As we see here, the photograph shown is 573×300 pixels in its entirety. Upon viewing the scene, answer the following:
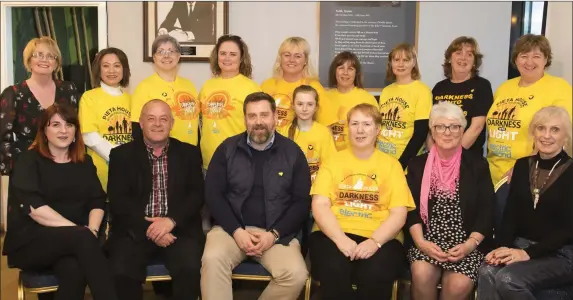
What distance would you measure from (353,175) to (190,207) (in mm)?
930

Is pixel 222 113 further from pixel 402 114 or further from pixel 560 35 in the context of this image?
pixel 560 35

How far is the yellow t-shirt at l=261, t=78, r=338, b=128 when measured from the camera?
11.2ft

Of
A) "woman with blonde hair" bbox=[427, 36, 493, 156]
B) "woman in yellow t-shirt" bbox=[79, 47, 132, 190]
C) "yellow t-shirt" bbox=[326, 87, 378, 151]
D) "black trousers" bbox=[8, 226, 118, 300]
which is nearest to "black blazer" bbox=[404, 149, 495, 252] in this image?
"woman with blonde hair" bbox=[427, 36, 493, 156]

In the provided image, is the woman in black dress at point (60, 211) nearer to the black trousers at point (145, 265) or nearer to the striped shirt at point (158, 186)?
the black trousers at point (145, 265)

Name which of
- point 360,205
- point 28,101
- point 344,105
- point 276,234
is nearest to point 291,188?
point 276,234

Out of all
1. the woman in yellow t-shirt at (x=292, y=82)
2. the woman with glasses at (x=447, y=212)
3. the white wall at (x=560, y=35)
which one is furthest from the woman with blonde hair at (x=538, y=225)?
the woman in yellow t-shirt at (x=292, y=82)

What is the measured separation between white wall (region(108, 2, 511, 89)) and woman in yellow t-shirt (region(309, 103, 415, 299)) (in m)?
1.73

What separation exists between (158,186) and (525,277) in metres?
1.97

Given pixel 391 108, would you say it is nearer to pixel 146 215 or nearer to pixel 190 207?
pixel 190 207

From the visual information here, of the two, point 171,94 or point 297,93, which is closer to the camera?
point 297,93

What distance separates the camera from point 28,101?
3295mm

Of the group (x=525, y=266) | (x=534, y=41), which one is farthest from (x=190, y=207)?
(x=534, y=41)

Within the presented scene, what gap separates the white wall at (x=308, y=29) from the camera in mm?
4305

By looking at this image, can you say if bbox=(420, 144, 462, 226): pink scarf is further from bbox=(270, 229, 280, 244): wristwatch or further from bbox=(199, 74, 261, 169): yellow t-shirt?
bbox=(199, 74, 261, 169): yellow t-shirt
